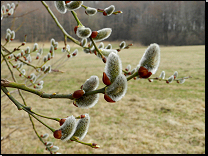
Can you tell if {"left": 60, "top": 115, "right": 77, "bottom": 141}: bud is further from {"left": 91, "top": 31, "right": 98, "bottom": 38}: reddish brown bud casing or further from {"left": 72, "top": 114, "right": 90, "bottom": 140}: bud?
{"left": 91, "top": 31, "right": 98, "bottom": 38}: reddish brown bud casing

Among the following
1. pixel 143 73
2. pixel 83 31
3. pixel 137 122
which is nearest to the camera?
pixel 143 73

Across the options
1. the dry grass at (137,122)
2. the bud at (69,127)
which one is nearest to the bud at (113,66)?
the bud at (69,127)

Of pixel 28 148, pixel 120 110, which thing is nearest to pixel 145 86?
pixel 120 110

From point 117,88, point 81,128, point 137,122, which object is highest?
point 117,88

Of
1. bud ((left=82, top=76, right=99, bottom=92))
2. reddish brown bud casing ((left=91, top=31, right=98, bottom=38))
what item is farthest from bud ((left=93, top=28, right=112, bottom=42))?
bud ((left=82, top=76, right=99, bottom=92))

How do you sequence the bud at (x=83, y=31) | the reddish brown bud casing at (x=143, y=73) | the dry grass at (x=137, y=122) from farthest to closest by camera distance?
the dry grass at (x=137, y=122) < the bud at (x=83, y=31) < the reddish brown bud casing at (x=143, y=73)

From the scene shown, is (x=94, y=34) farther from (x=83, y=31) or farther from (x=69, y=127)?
(x=69, y=127)

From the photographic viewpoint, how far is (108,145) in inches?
83.4

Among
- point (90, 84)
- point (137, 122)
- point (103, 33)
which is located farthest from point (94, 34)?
point (137, 122)

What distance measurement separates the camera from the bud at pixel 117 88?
236 mm

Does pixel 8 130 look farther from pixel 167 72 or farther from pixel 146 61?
pixel 167 72

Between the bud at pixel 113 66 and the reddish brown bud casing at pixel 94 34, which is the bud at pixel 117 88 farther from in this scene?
the reddish brown bud casing at pixel 94 34

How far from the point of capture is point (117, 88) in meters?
0.24

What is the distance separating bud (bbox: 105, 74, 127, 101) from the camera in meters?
0.24
